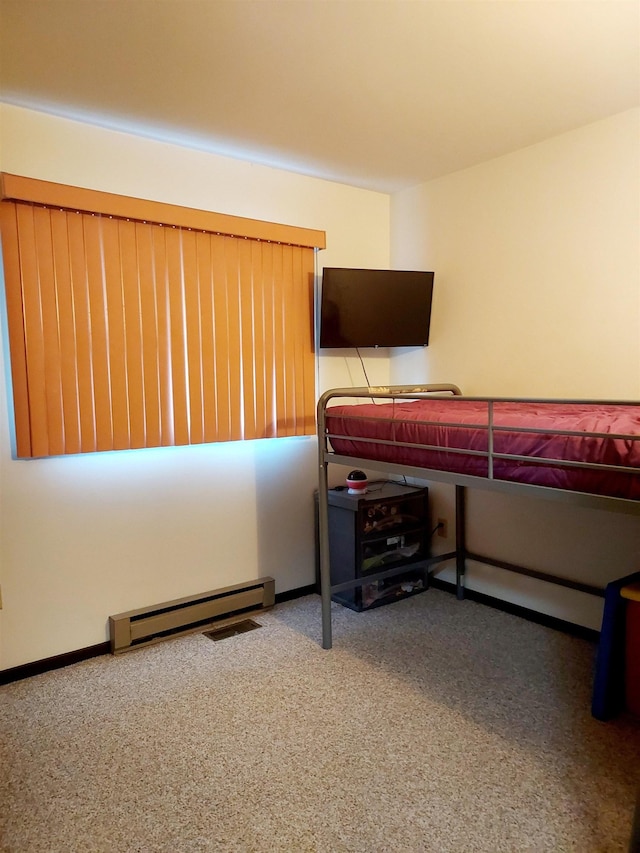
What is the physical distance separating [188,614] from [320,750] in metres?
1.10

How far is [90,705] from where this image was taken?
2.10m

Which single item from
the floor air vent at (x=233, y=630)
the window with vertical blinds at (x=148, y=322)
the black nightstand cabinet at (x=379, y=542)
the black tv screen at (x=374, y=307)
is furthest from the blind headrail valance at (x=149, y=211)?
the floor air vent at (x=233, y=630)

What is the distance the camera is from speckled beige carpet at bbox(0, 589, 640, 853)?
1488 mm

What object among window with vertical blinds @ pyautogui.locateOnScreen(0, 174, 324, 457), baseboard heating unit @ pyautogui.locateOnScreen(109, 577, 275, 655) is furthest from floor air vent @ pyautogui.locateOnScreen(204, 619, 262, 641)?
window with vertical blinds @ pyautogui.locateOnScreen(0, 174, 324, 457)

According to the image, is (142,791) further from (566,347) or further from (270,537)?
(566,347)

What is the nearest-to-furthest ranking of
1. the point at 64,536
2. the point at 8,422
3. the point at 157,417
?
the point at 8,422 → the point at 64,536 → the point at 157,417

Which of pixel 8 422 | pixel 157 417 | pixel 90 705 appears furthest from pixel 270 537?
pixel 8 422

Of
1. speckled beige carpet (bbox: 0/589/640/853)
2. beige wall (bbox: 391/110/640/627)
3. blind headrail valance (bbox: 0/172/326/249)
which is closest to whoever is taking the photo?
speckled beige carpet (bbox: 0/589/640/853)

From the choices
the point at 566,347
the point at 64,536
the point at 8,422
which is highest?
the point at 566,347

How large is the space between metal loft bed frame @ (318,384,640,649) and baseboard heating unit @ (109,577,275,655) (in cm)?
49

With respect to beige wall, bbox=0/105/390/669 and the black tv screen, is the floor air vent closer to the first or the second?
beige wall, bbox=0/105/390/669

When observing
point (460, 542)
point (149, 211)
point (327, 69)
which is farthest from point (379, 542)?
point (327, 69)

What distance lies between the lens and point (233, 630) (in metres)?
2.72

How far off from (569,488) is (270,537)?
5.96 feet
